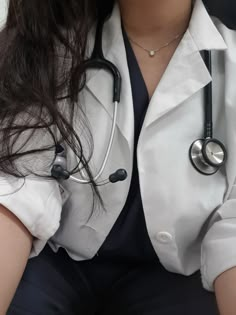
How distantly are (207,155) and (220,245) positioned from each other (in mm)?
145

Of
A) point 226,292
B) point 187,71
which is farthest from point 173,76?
point 226,292

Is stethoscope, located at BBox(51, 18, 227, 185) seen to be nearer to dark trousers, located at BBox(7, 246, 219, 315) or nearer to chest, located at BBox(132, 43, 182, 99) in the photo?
chest, located at BBox(132, 43, 182, 99)

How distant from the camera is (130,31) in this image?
989mm

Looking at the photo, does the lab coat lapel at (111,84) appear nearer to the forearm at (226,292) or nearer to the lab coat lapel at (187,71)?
the lab coat lapel at (187,71)

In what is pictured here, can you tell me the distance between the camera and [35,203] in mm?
838

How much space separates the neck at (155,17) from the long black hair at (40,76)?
0.08 m

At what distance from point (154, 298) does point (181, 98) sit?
1.18 feet

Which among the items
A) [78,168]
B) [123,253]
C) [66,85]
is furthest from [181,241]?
[66,85]

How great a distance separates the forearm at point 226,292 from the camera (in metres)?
0.76

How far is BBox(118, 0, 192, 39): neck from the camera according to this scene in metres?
0.95

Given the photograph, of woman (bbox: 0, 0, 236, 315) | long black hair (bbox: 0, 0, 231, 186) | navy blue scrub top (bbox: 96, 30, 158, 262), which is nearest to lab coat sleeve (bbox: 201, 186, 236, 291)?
woman (bbox: 0, 0, 236, 315)

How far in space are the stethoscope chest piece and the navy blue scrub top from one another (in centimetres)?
10

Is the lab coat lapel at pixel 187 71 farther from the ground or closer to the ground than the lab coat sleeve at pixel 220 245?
farther from the ground

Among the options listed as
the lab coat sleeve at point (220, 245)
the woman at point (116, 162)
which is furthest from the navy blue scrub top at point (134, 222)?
the lab coat sleeve at point (220, 245)
